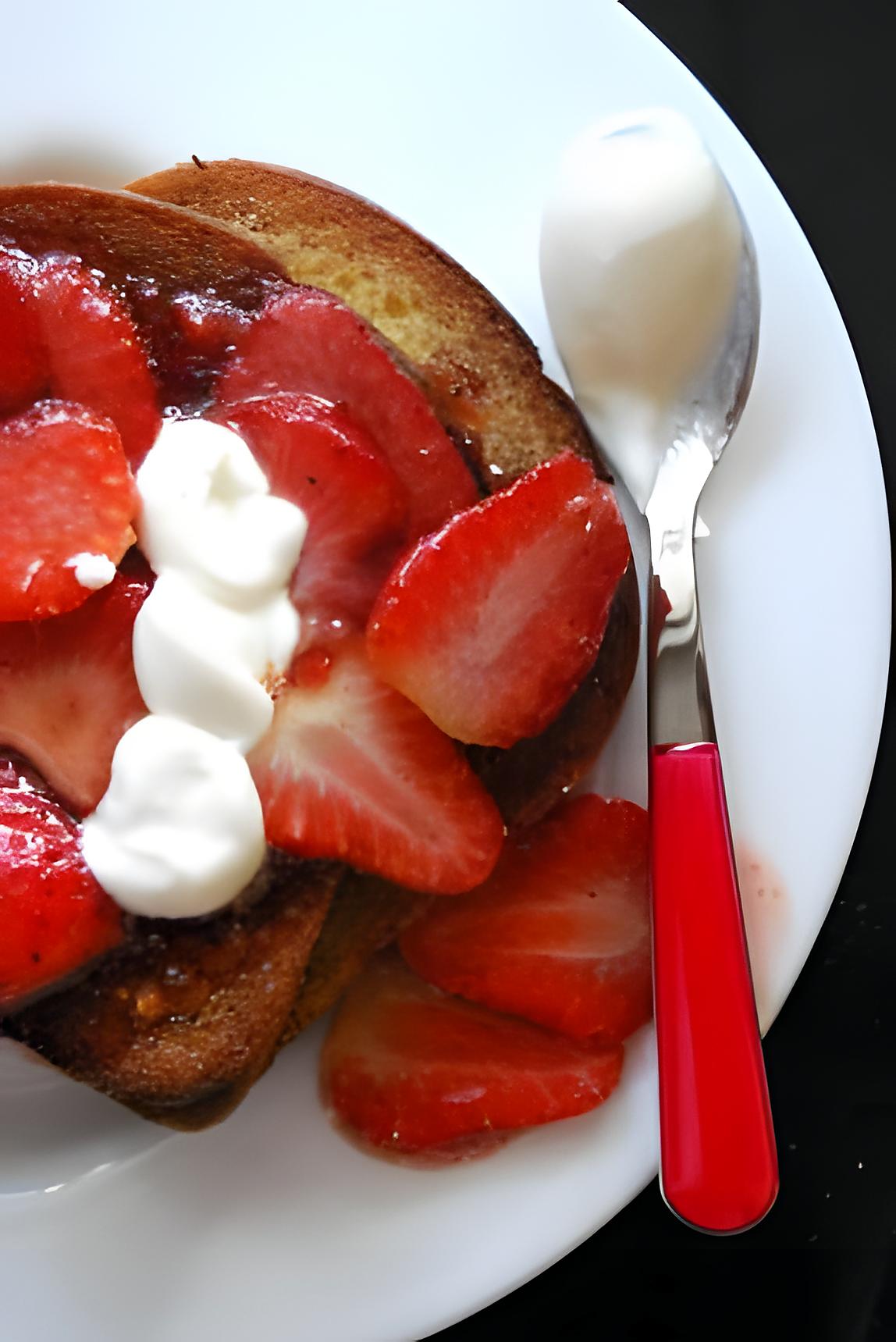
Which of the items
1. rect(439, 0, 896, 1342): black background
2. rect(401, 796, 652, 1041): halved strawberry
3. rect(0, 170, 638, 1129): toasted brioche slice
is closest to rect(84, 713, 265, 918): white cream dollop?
rect(0, 170, 638, 1129): toasted brioche slice

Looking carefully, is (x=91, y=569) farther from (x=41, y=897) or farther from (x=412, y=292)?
(x=412, y=292)

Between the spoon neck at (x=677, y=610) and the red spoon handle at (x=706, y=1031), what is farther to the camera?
the spoon neck at (x=677, y=610)

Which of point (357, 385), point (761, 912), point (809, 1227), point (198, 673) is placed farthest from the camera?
point (809, 1227)

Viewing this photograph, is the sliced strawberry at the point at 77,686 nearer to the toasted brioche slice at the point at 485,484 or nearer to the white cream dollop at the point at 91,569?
the white cream dollop at the point at 91,569

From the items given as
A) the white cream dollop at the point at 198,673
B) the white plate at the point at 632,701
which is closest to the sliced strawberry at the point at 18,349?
the white cream dollop at the point at 198,673

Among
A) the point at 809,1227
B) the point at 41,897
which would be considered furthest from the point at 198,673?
the point at 809,1227

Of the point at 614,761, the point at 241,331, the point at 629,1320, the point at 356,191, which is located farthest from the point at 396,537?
the point at 629,1320
